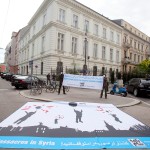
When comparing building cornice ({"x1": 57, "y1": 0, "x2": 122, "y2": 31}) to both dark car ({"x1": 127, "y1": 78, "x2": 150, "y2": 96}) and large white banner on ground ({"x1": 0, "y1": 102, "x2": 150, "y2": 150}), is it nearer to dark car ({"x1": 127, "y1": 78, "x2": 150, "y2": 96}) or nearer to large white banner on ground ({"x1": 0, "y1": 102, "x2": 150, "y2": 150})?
dark car ({"x1": 127, "y1": 78, "x2": 150, "y2": 96})

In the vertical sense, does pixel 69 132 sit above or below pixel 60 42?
below

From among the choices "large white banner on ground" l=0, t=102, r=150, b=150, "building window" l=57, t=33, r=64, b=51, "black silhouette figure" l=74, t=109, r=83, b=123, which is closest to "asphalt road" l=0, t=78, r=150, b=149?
"large white banner on ground" l=0, t=102, r=150, b=150

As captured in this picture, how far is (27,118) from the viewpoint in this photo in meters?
6.27

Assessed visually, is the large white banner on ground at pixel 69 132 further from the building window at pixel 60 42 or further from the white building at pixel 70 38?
the building window at pixel 60 42

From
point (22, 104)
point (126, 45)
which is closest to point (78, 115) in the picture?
point (22, 104)

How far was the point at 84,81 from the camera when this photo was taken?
624 inches

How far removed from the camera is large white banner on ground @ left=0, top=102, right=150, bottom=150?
4.29 metres

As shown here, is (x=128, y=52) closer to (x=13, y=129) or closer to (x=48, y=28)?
(x=48, y=28)

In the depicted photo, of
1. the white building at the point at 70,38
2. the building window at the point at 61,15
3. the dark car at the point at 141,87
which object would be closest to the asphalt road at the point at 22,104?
the dark car at the point at 141,87

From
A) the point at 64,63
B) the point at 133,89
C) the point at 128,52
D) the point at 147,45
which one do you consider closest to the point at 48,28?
the point at 64,63

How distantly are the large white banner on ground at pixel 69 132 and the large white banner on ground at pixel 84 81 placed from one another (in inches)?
328

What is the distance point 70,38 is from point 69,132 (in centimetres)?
3143

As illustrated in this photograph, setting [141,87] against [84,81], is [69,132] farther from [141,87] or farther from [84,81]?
[141,87]

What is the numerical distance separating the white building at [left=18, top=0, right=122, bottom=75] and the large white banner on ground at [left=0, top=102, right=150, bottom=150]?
2225 centimetres
